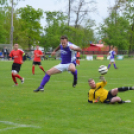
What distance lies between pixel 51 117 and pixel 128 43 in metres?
54.4

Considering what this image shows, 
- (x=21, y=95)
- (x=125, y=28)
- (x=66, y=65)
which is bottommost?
(x=21, y=95)

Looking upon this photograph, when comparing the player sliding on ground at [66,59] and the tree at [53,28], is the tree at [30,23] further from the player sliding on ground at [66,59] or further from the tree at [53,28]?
the player sliding on ground at [66,59]

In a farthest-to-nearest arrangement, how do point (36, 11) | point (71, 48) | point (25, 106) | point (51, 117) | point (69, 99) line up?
point (36, 11)
point (71, 48)
point (69, 99)
point (25, 106)
point (51, 117)

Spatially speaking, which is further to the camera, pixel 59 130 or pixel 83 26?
pixel 83 26

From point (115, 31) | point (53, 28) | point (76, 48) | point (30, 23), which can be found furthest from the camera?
point (115, 31)

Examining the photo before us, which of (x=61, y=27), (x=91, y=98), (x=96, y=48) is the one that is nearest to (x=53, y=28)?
(x=61, y=27)

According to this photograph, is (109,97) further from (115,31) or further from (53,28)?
(115,31)

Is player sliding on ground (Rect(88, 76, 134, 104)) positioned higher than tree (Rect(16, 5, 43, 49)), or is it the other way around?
tree (Rect(16, 5, 43, 49))

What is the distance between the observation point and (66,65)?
32.6ft

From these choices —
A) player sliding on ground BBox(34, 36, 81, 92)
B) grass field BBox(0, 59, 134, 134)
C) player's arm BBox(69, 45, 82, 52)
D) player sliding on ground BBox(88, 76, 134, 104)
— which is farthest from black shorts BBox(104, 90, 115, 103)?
player sliding on ground BBox(34, 36, 81, 92)

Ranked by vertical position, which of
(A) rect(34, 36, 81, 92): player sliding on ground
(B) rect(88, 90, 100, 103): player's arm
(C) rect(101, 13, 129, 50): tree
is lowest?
(B) rect(88, 90, 100, 103): player's arm

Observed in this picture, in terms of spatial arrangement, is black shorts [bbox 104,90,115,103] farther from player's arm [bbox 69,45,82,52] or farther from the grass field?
player's arm [bbox 69,45,82,52]

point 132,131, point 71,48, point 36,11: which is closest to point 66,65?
point 71,48

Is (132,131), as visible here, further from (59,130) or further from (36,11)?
(36,11)
